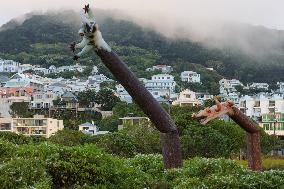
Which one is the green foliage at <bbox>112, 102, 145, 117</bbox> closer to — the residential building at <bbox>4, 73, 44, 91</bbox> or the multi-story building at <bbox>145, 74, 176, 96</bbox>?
the residential building at <bbox>4, 73, 44, 91</bbox>

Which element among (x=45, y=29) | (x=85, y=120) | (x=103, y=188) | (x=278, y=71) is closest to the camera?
(x=103, y=188)

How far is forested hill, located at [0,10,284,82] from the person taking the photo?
549 ft

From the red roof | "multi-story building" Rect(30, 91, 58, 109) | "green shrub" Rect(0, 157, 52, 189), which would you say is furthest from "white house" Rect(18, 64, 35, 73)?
"green shrub" Rect(0, 157, 52, 189)

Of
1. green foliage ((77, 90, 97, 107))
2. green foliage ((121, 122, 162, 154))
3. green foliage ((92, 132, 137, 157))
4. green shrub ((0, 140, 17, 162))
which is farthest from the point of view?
green foliage ((77, 90, 97, 107))

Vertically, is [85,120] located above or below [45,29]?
below

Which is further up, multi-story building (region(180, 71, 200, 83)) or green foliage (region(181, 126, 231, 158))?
multi-story building (region(180, 71, 200, 83))

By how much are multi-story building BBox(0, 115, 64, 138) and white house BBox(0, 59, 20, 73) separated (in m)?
84.0

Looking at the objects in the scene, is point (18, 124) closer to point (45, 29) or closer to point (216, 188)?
point (216, 188)

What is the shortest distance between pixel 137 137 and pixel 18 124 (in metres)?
33.6

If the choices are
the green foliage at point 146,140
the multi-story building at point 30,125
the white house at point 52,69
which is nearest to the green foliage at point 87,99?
the multi-story building at point 30,125

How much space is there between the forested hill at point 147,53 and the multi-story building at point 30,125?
79.0 metres

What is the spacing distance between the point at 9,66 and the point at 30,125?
8703cm

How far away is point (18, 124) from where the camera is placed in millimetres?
75250

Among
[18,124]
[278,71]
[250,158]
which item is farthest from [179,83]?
[250,158]
